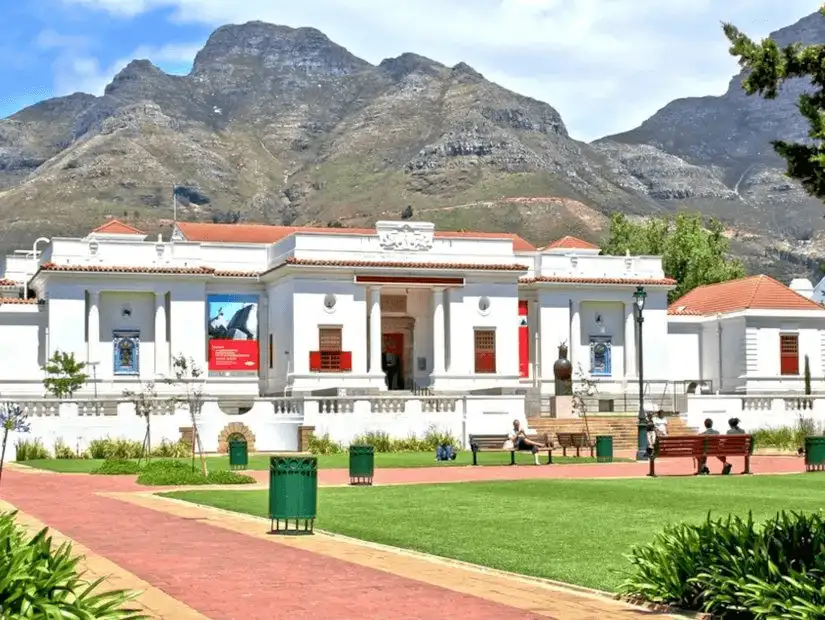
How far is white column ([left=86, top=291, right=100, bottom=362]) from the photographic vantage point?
60344mm

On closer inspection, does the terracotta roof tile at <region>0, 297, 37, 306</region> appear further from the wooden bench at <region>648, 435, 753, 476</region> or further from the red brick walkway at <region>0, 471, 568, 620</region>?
the red brick walkway at <region>0, 471, 568, 620</region>

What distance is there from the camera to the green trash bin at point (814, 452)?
111 ft

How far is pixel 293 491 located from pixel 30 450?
26.8 m

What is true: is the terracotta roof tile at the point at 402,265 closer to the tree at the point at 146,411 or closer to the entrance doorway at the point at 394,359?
the entrance doorway at the point at 394,359

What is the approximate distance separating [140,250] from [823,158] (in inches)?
2121

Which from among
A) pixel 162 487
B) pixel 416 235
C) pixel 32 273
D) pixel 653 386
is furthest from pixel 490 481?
pixel 32 273

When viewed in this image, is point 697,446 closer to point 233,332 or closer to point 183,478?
point 183,478

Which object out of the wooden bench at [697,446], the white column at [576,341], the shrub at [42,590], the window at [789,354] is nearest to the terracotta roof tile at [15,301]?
the white column at [576,341]

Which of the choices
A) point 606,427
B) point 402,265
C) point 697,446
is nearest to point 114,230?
point 402,265

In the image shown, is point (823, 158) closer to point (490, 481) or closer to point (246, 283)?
point (490, 481)

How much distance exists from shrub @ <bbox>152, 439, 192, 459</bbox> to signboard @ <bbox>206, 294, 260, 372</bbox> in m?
16.4

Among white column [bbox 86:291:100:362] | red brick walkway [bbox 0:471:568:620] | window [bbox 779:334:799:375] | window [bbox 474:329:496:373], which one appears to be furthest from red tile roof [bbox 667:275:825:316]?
red brick walkway [bbox 0:471:568:620]

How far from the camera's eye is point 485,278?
205 feet

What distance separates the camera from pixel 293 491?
1906 centimetres
